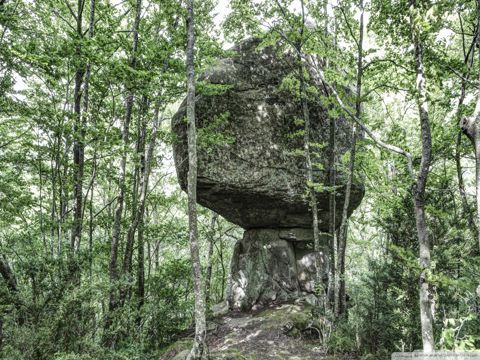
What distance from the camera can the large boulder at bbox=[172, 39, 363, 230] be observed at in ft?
30.6

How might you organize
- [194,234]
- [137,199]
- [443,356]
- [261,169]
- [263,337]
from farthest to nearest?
[261,169]
[137,199]
[263,337]
[194,234]
[443,356]

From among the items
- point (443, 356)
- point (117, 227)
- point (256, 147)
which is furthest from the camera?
A: point (256, 147)

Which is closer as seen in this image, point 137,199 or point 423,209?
point 423,209

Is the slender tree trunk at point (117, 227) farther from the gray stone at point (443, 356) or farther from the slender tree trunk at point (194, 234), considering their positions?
the gray stone at point (443, 356)

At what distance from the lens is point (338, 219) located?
10219 millimetres

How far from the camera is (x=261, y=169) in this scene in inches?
373

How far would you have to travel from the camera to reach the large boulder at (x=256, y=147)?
9320 mm

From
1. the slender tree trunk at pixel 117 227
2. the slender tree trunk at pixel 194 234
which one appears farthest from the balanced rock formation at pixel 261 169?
the slender tree trunk at pixel 194 234

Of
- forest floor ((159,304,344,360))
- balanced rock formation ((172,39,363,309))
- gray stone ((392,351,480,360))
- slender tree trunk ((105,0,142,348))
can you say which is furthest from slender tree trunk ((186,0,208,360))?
gray stone ((392,351,480,360))

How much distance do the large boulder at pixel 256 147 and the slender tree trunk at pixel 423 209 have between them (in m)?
4.79

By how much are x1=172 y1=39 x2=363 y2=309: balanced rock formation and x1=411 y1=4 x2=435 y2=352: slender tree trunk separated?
16.4 feet

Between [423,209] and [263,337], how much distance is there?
16.4ft

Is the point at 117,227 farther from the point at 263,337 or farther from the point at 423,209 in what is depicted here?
the point at 423,209

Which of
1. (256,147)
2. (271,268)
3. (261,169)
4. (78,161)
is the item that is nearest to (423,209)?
(261,169)
